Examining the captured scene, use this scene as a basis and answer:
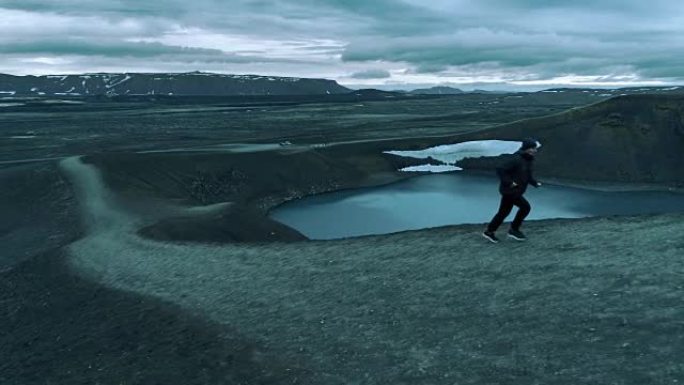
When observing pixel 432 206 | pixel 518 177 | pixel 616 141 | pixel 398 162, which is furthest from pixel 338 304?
pixel 616 141

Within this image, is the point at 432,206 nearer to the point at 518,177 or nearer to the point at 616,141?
the point at 616,141

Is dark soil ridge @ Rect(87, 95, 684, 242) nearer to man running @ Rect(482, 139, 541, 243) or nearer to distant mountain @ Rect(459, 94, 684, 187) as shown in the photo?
distant mountain @ Rect(459, 94, 684, 187)

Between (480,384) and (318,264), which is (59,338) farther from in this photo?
(480,384)

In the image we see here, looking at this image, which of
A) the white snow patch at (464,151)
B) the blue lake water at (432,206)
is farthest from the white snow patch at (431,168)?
the blue lake water at (432,206)

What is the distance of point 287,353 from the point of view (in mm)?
11719

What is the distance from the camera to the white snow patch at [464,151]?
6544cm

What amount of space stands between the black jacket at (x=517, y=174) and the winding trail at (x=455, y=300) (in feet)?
5.37

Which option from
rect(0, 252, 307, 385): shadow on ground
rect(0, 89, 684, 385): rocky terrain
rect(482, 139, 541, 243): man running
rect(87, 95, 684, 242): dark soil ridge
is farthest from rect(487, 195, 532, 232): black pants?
rect(87, 95, 684, 242): dark soil ridge

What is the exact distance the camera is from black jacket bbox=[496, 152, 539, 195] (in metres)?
14.9

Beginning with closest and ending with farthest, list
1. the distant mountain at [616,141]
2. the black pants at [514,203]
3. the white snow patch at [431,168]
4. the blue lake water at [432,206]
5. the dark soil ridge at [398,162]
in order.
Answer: the black pants at [514,203] < the blue lake water at [432,206] < the dark soil ridge at [398,162] < the distant mountain at [616,141] < the white snow patch at [431,168]

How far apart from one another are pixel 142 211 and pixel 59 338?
53.1 ft

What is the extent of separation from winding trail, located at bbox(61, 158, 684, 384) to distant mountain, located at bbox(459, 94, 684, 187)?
44.2 metres

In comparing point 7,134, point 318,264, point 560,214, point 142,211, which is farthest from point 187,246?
point 7,134

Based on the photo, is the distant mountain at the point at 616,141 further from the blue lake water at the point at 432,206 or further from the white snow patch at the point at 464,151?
the blue lake water at the point at 432,206
